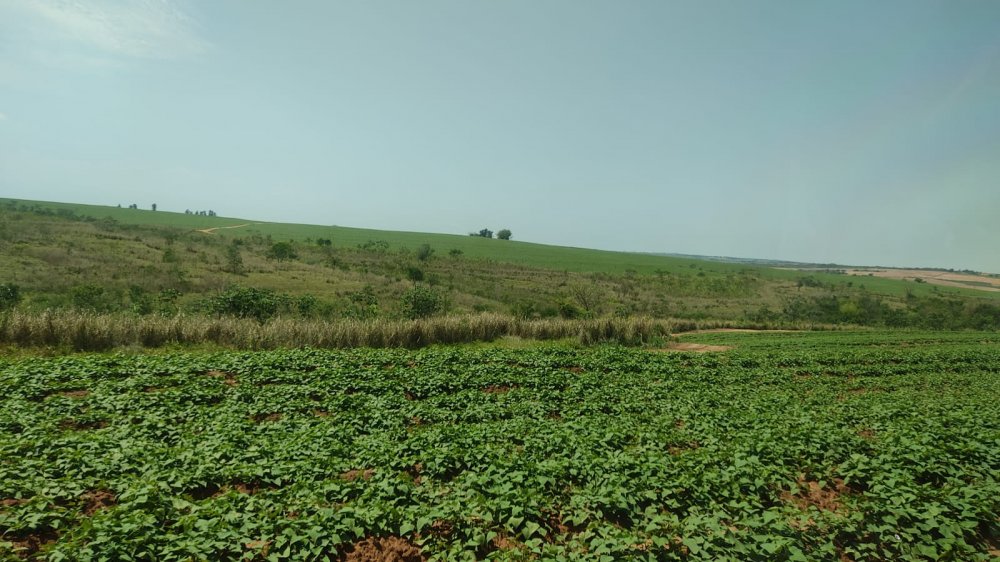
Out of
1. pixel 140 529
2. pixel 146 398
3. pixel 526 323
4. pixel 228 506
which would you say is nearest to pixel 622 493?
pixel 228 506

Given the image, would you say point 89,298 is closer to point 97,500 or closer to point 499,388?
point 499,388

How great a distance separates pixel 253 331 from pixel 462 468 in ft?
45.0

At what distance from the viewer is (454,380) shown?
13.9 metres

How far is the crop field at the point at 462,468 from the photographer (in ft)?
18.3

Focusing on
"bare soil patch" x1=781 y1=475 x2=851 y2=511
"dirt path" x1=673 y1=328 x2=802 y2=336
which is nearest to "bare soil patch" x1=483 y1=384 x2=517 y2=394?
"bare soil patch" x1=781 y1=475 x2=851 y2=511

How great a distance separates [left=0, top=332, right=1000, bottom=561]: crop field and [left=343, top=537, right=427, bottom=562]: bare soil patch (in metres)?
0.03

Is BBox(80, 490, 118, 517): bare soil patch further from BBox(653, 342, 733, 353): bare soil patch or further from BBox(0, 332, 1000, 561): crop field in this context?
BBox(653, 342, 733, 353): bare soil patch

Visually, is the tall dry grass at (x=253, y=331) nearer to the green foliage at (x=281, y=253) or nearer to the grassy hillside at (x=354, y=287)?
the grassy hillside at (x=354, y=287)

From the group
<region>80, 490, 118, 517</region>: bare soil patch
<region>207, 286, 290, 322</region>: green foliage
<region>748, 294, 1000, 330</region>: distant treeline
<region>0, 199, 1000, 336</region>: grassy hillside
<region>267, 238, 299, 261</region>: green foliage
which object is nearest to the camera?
<region>80, 490, 118, 517</region>: bare soil patch

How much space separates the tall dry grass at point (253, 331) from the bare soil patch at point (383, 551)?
1408 centimetres

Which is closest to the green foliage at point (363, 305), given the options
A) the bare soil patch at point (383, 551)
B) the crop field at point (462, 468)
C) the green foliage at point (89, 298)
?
the green foliage at point (89, 298)

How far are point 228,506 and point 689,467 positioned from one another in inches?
275

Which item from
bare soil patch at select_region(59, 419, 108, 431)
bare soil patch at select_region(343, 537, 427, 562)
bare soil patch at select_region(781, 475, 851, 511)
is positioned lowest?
bare soil patch at select_region(59, 419, 108, 431)

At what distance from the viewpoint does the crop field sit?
559 centimetres
